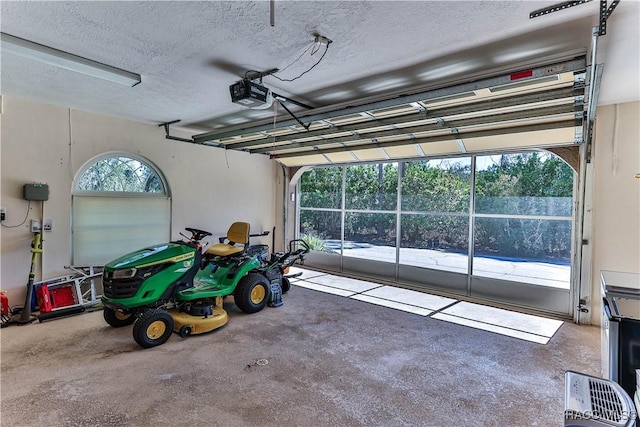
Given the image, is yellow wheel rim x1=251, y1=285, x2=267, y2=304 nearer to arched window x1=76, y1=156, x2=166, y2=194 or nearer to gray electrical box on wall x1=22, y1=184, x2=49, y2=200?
arched window x1=76, y1=156, x2=166, y2=194

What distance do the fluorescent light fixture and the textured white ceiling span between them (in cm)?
9

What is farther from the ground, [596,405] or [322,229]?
[322,229]

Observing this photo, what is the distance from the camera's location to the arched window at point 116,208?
4590 mm

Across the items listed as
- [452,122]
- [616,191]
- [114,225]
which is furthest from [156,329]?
[616,191]

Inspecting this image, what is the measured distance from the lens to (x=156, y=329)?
322cm

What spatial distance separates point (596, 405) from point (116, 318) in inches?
163

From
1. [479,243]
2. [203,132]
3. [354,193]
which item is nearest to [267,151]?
[203,132]

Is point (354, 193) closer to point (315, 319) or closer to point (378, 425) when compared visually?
point (315, 319)

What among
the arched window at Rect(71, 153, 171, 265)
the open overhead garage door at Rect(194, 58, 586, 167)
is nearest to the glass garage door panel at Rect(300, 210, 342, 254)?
the open overhead garage door at Rect(194, 58, 586, 167)

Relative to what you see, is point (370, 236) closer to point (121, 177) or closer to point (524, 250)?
point (524, 250)

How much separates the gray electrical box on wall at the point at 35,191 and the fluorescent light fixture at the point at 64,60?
1.99 m

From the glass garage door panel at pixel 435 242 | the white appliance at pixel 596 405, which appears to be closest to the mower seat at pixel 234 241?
the glass garage door panel at pixel 435 242

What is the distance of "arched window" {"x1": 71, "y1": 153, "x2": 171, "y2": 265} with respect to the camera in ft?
15.1

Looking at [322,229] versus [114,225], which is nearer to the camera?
[114,225]
